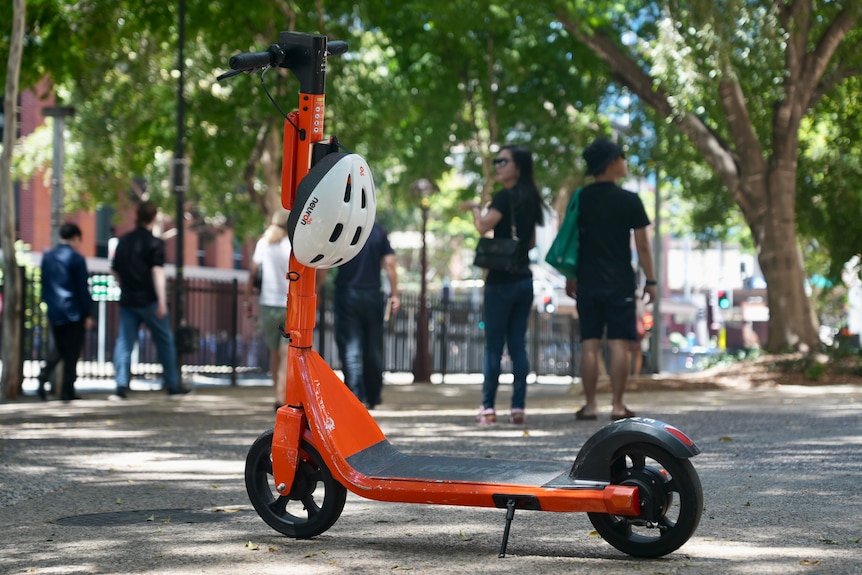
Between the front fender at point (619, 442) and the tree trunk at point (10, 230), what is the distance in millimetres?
9908

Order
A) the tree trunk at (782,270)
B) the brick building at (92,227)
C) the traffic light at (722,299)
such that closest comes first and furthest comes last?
1. the tree trunk at (782,270)
2. the traffic light at (722,299)
3. the brick building at (92,227)

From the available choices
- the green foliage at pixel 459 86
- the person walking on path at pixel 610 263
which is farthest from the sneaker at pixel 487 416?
the green foliage at pixel 459 86

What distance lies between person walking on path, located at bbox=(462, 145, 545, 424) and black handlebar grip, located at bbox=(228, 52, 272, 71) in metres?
4.32

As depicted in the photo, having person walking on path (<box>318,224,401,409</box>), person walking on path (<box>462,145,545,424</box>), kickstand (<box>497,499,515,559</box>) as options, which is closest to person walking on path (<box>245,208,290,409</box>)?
person walking on path (<box>318,224,401,409</box>)

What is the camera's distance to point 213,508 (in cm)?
583

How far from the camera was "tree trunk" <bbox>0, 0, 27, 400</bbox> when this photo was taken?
13.1m

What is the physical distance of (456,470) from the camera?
15.4 feet

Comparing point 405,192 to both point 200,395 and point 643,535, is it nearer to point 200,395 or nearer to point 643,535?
point 200,395

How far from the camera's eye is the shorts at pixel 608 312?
30.2 ft

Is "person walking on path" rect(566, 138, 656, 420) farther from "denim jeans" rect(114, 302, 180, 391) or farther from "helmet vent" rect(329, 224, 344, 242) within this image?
"denim jeans" rect(114, 302, 180, 391)

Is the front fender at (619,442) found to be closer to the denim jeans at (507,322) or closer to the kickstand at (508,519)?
the kickstand at (508,519)

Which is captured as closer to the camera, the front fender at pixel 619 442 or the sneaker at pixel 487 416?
the front fender at pixel 619 442

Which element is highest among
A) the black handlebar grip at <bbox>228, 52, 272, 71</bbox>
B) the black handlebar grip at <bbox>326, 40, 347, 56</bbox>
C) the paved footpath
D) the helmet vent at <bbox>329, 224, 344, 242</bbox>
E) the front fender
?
the black handlebar grip at <bbox>326, 40, 347, 56</bbox>

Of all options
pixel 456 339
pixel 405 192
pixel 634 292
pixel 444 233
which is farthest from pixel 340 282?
pixel 444 233
